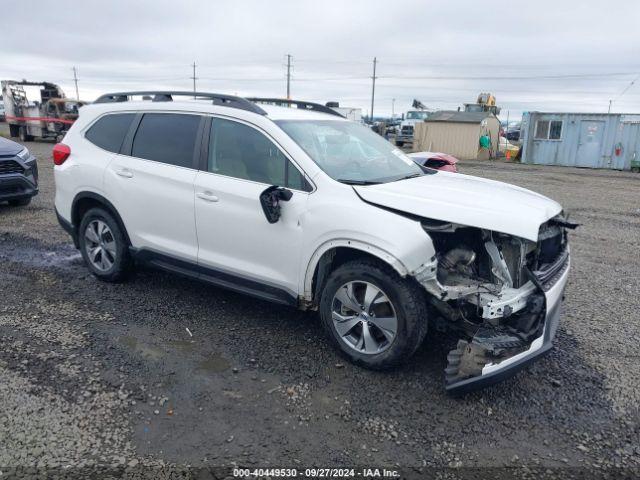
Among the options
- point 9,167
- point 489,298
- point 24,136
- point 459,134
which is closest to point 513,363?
point 489,298

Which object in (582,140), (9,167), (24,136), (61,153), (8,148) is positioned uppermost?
(61,153)

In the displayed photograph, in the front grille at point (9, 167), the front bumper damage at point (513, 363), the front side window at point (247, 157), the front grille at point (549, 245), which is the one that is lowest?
the front bumper damage at point (513, 363)

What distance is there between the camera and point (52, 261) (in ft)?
20.5

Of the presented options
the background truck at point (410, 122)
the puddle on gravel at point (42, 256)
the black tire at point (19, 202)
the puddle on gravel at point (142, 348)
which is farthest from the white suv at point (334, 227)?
the background truck at point (410, 122)

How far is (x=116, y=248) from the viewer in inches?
205

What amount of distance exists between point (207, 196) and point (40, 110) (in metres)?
25.4

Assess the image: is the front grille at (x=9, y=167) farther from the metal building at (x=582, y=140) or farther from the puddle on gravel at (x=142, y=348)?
the metal building at (x=582, y=140)

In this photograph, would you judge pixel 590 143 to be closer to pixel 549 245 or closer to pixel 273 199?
pixel 549 245

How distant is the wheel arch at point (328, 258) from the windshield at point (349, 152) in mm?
520

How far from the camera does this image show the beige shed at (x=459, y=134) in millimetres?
28547

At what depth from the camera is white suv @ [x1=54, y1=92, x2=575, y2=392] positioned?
3.42 metres

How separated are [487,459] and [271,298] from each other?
193 cm

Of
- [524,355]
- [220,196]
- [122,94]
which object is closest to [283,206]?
[220,196]

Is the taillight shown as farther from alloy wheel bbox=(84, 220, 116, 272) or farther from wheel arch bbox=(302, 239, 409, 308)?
wheel arch bbox=(302, 239, 409, 308)
